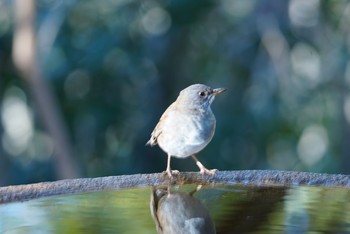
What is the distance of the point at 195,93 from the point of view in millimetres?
4965

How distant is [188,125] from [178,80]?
19.6 feet

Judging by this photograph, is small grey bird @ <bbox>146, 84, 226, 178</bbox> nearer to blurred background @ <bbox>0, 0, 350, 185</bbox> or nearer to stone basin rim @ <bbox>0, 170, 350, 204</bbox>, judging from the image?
stone basin rim @ <bbox>0, 170, 350, 204</bbox>

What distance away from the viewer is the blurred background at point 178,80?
1004cm

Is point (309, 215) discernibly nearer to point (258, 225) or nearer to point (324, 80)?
point (258, 225)

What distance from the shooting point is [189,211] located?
12.4 ft

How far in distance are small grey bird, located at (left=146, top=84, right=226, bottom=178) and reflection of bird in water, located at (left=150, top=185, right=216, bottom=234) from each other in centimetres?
55

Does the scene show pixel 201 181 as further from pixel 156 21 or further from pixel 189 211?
pixel 156 21

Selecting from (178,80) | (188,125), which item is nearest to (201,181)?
(188,125)

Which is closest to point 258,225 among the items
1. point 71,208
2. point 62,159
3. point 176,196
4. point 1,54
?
point 176,196

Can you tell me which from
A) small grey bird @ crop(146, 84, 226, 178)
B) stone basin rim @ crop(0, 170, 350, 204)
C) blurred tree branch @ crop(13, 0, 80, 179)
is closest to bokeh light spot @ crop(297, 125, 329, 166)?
blurred tree branch @ crop(13, 0, 80, 179)

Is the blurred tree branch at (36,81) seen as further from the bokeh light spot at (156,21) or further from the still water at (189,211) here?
the still water at (189,211)

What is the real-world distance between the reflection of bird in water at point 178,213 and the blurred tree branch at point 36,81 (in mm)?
4488

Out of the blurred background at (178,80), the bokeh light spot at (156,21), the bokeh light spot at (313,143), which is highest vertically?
the bokeh light spot at (156,21)

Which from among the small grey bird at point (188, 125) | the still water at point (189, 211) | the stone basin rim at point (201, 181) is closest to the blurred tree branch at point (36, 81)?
the small grey bird at point (188, 125)
